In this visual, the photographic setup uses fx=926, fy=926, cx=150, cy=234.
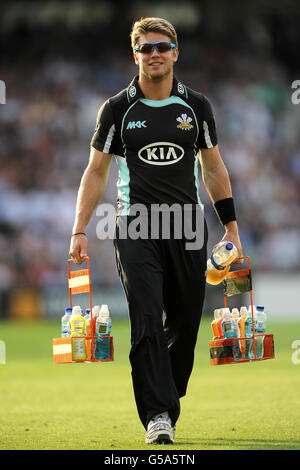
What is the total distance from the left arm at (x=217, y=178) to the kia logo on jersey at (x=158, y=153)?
0.45 m

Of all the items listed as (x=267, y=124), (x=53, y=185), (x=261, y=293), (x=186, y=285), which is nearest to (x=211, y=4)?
(x=267, y=124)

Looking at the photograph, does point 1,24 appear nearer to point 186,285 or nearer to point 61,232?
point 61,232

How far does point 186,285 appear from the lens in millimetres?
A: 6113

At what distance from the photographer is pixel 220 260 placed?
644 cm

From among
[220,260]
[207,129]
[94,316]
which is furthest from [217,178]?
[94,316]

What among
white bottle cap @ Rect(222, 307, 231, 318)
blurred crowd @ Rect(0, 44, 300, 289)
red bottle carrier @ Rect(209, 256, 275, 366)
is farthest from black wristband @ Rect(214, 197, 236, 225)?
blurred crowd @ Rect(0, 44, 300, 289)

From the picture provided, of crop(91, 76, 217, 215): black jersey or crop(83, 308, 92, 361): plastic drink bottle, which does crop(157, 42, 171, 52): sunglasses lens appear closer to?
crop(91, 76, 217, 215): black jersey

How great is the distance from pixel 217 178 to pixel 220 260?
0.58 meters

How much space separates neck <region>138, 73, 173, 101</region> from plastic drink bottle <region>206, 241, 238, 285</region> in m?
1.09

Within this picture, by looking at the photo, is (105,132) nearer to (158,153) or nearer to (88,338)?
(158,153)

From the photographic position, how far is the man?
19.2 feet

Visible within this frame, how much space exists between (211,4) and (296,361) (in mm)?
17958

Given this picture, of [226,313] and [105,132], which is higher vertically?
[105,132]
